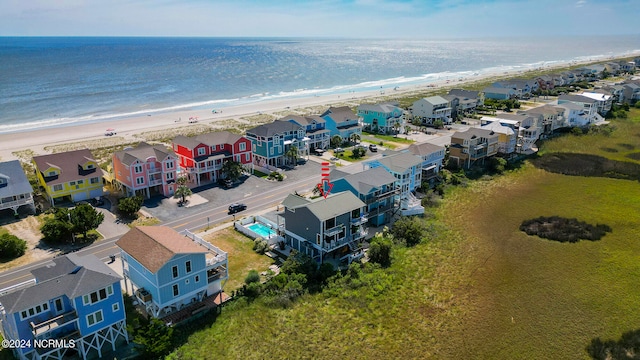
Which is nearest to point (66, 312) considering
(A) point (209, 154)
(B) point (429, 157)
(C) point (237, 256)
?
(C) point (237, 256)

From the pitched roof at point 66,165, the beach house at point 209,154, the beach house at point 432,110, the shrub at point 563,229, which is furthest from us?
the beach house at point 432,110

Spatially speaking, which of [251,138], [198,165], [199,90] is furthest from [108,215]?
[199,90]

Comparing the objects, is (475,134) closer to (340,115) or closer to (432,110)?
(340,115)

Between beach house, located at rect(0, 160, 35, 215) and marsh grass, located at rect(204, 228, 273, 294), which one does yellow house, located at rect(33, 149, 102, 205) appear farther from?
marsh grass, located at rect(204, 228, 273, 294)

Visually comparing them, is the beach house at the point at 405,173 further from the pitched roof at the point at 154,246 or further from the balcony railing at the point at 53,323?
the balcony railing at the point at 53,323

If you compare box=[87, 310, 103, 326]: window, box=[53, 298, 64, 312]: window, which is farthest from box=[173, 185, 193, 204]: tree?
box=[53, 298, 64, 312]: window

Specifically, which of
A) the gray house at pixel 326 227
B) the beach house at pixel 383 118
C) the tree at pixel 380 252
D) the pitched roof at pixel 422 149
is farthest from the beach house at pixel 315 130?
the tree at pixel 380 252

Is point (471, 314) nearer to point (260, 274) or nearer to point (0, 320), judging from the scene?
point (260, 274)
